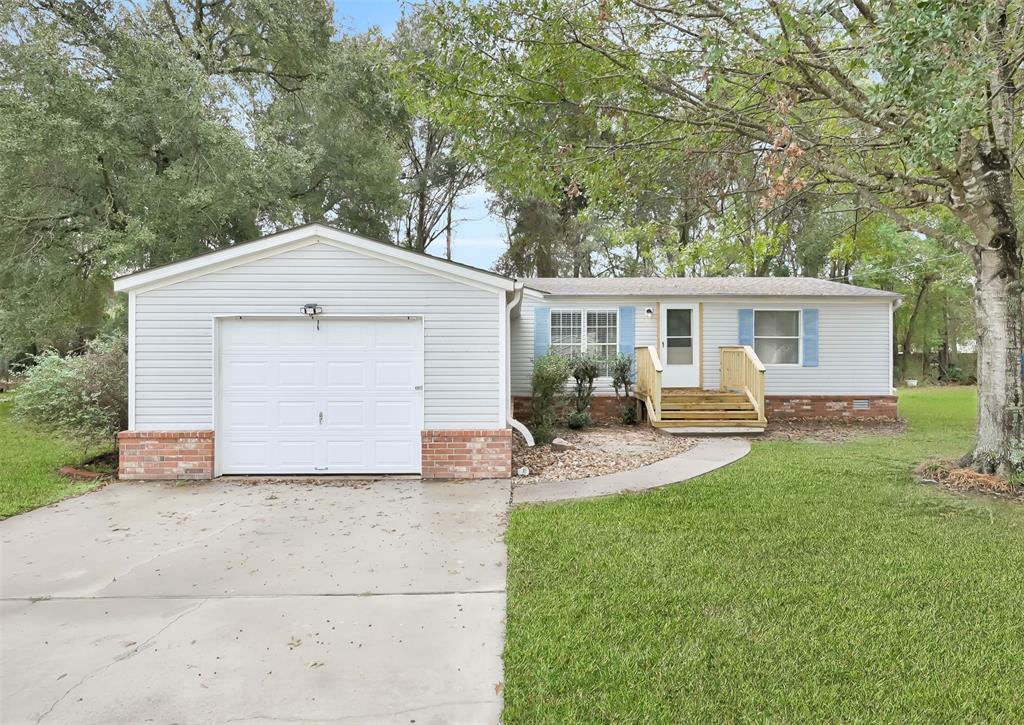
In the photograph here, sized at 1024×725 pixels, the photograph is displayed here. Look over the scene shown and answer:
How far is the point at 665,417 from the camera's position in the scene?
1067 cm

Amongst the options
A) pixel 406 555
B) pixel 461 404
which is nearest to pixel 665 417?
pixel 461 404

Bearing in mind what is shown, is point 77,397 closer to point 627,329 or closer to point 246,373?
point 246,373

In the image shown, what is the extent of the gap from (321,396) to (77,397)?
3.17 metres

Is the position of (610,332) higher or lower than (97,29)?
lower

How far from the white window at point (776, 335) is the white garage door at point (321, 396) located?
864 centimetres

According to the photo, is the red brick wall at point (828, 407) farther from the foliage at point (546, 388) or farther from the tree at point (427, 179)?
the tree at point (427, 179)

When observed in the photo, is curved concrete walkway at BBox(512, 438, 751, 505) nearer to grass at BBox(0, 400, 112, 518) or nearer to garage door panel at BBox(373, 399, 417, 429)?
garage door panel at BBox(373, 399, 417, 429)

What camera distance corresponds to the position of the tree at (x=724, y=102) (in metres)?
Answer: 5.60

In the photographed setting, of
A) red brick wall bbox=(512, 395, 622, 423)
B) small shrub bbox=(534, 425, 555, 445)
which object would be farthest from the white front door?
small shrub bbox=(534, 425, 555, 445)

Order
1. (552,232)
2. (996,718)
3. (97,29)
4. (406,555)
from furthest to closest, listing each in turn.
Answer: (552,232) → (97,29) → (406,555) → (996,718)

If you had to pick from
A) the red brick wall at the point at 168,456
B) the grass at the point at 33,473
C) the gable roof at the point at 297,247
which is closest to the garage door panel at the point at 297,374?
the red brick wall at the point at 168,456

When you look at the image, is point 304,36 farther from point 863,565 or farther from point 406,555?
point 863,565

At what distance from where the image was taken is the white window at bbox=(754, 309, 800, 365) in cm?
1238

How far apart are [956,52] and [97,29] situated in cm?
1486
